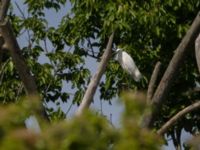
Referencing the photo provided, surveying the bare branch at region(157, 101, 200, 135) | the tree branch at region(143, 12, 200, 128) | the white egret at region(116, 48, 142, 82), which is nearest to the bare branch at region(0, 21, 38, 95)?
the tree branch at region(143, 12, 200, 128)

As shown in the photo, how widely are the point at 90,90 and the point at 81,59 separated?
5685 mm

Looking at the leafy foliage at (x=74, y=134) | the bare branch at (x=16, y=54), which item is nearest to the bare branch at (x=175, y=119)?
the bare branch at (x=16, y=54)

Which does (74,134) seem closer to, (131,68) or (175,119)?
(175,119)

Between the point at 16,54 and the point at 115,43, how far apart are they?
18.1 feet

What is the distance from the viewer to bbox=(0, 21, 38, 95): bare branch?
4.73 metres

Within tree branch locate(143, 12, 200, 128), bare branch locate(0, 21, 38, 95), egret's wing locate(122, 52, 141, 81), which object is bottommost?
egret's wing locate(122, 52, 141, 81)

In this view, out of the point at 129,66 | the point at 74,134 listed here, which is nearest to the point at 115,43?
the point at 129,66

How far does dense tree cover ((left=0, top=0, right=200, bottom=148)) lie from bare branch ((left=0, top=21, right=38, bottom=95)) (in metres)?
4.42

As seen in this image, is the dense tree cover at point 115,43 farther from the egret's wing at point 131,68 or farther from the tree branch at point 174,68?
the tree branch at point 174,68

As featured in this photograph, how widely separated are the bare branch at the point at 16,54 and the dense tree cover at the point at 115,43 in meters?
4.42

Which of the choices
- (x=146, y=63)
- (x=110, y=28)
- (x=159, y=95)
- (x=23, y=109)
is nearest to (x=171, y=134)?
(x=146, y=63)

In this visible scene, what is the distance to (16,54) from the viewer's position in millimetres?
4832

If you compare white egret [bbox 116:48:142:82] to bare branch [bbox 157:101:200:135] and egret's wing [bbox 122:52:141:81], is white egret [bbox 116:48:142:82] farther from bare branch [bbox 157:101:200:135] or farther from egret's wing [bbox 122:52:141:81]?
bare branch [bbox 157:101:200:135]

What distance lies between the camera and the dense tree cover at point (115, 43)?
9.80 meters
